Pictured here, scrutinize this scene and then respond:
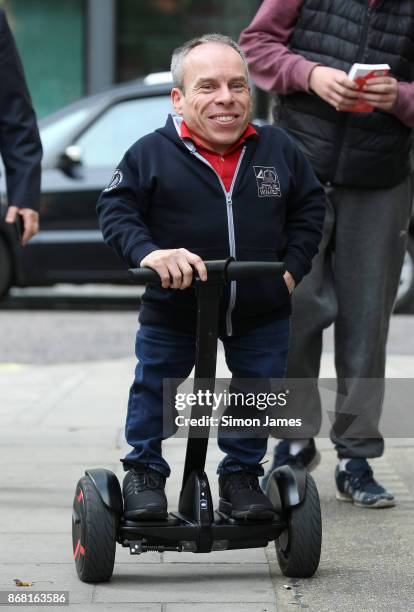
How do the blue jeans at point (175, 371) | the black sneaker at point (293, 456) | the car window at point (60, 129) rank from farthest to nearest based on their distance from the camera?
the car window at point (60, 129) < the black sneaker at point (293, 456) < the blue jeans at point (175, 371)

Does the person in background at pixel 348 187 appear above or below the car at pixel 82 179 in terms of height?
above

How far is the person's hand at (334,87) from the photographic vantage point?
446 centimetres

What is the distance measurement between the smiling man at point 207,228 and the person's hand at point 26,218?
94cm

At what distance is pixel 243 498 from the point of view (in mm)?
3803

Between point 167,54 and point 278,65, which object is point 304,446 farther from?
point 167,54

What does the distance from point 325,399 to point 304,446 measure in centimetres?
38

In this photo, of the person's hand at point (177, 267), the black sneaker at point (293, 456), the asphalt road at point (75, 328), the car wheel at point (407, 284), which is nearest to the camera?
the person's hand at point (177, 267)

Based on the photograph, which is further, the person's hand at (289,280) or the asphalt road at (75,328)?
the asphalt road at (75,328)

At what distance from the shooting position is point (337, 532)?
4371 millimetres

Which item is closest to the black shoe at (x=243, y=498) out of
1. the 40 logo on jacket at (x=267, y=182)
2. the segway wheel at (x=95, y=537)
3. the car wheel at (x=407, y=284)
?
the segway wheel at (x=95, y=537)

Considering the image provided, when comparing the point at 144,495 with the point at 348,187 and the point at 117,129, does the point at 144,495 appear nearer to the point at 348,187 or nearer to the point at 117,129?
the point at 348,187

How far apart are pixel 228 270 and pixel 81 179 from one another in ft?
22.3

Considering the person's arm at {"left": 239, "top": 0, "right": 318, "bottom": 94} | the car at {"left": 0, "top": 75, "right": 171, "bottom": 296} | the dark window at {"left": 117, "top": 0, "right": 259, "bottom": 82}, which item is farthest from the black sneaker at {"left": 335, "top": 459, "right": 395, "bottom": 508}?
the dark window at {"left": 117, "top": 0, "right": 259, "bottom": 82}

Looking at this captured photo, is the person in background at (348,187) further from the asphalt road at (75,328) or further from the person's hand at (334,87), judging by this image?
the asphalt road at (75,328)
